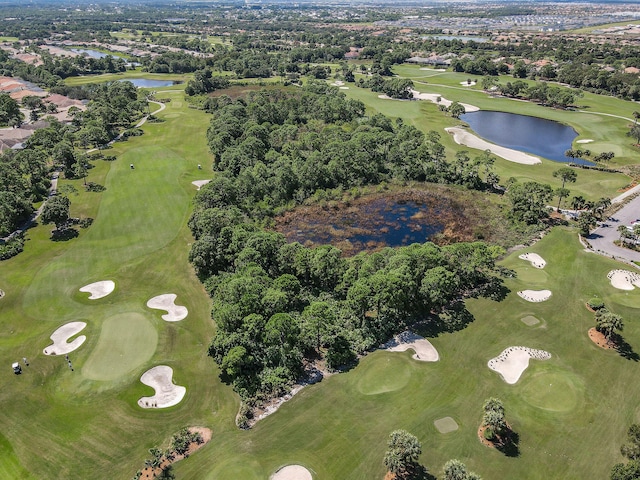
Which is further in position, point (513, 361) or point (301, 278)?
point (301, 278)

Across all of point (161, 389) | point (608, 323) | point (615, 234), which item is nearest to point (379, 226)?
point (608, 323)

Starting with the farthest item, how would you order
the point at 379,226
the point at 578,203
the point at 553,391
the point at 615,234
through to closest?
the point at 578,203, the point at 379,226, the point at 615,234, the point at 553,391

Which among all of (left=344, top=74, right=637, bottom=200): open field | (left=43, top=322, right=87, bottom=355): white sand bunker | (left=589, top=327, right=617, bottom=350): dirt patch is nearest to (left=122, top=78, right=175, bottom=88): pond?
(left=344, top=74, right=637, bottom=200): open field

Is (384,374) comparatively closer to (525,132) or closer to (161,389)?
(161,389)

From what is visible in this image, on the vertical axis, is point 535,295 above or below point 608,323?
below

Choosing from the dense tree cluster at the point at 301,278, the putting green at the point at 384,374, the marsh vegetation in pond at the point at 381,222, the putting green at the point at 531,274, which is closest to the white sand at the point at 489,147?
the dense tree cluster at the point at 301,278

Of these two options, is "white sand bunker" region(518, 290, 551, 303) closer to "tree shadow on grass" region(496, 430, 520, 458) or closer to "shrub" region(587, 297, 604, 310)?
"shrub" region(587, 297, 604, 310)
